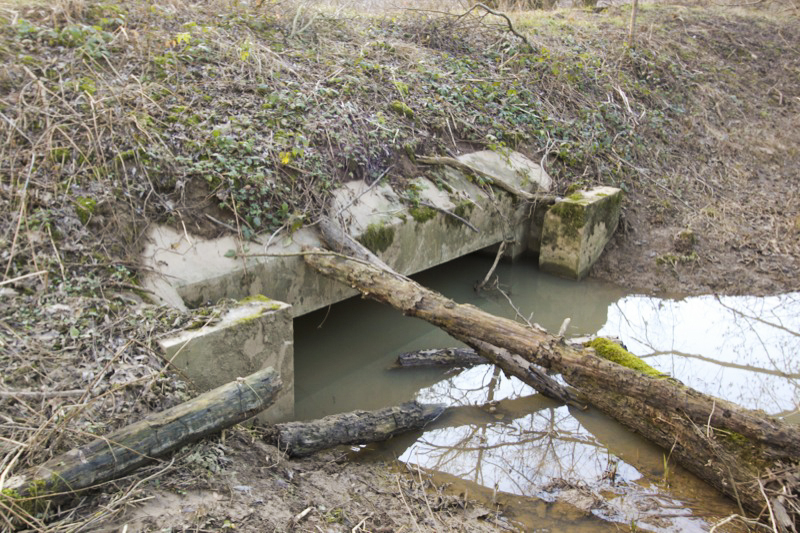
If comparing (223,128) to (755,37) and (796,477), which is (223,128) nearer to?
(796,477)

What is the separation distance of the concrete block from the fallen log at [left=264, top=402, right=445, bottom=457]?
366mm

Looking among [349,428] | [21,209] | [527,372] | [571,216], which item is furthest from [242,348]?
[571,216]

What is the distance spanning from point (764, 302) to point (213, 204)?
6.13 metres

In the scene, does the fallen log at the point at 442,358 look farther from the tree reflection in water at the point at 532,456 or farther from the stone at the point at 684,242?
the stone at the point at 684,242

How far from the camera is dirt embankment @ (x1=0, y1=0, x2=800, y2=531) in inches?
161

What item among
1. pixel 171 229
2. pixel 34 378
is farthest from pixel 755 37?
pixel 34 378

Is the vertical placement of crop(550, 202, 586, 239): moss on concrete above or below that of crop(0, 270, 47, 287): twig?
below

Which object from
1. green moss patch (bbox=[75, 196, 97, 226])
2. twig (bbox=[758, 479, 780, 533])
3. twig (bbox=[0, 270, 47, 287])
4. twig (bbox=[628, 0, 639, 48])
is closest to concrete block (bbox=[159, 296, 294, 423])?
twig (bbox=[0, 270, 47, 287])

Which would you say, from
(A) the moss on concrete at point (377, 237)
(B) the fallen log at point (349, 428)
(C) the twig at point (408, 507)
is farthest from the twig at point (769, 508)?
(A) the moss on concrete at point (377, 237)

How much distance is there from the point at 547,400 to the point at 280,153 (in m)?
3.32

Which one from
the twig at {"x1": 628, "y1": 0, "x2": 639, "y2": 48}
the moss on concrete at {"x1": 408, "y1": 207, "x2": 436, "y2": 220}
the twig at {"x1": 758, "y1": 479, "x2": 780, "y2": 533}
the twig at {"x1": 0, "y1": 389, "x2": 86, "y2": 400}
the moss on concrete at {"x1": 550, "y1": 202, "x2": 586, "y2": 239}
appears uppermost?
the twig at {"x1": 628, "y1": 0, "x2": 639, "y2": 48}

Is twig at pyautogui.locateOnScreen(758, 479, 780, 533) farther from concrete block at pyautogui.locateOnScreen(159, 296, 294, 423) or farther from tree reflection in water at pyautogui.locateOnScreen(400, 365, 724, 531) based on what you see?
concrete block at pyautogui.locateOnScreen(159, 296, 294, 423)

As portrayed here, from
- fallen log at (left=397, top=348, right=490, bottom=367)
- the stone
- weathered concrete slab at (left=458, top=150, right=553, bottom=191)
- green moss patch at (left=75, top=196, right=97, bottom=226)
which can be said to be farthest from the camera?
the stone

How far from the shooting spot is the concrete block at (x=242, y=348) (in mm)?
4434
